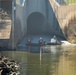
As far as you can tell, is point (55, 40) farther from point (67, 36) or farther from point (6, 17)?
point (6, 17)

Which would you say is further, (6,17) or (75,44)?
(75,44)

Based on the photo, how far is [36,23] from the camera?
80812 millimetres

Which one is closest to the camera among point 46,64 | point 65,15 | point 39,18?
point 46,64

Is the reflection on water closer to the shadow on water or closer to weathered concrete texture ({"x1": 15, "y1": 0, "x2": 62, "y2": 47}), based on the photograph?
the shadow on water


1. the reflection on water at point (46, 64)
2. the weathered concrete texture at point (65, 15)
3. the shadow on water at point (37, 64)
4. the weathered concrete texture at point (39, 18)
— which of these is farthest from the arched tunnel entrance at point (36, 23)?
the reflection on water at point (46, 64)

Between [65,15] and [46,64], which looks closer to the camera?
[46,64]

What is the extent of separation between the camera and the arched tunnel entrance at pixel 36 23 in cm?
7770

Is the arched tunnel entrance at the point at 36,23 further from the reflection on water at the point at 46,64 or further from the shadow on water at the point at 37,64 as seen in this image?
the reflection on water at the point at 46,64

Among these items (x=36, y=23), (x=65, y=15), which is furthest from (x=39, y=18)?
(x=65, y=15)

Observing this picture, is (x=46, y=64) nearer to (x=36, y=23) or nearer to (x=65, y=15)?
(x=65, y=15)

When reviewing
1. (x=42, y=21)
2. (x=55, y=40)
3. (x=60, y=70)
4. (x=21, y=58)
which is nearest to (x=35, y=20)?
(x=42, y=21)

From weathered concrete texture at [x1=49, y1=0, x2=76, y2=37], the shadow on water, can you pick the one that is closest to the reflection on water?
the shadow on water

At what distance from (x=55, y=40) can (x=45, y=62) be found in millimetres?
24541

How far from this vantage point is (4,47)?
169 ft
